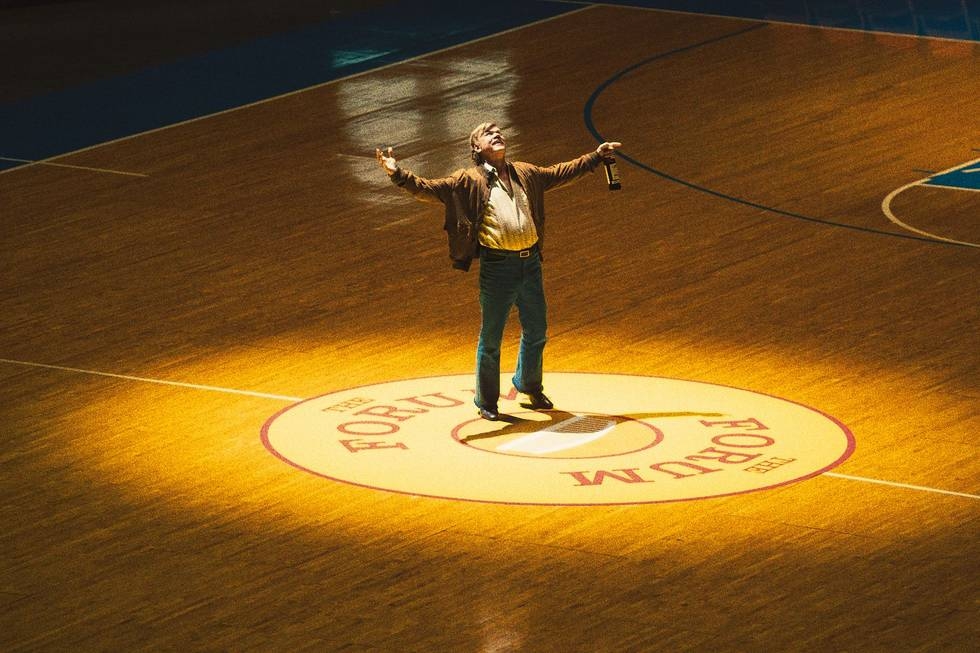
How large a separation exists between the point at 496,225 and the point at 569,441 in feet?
4.84

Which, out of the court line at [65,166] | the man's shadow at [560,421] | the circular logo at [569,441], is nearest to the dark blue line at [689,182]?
the circular logo at [569,441]

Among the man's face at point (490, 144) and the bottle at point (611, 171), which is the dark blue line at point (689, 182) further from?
the man's face at point (490, 144)

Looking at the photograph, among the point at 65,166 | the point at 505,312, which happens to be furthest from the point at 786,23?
the point at 505,312

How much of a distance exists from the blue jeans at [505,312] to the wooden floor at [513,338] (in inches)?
51.9

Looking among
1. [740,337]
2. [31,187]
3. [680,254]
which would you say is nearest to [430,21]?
[31,187]

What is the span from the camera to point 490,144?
42.7 ft

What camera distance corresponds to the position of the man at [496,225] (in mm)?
12961

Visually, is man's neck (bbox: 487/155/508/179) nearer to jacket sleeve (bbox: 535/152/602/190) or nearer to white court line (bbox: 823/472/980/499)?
jacket sleeve (bbox: 535/152/602/190)

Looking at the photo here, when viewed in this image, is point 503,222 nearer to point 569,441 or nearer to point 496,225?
point 496,225

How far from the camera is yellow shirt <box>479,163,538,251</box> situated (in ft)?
42.5

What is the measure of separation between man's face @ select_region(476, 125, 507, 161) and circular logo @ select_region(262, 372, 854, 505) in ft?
5.82

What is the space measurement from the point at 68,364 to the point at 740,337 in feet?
16.7

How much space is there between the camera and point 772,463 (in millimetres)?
12461

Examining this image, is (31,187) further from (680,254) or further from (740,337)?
(740,337)
